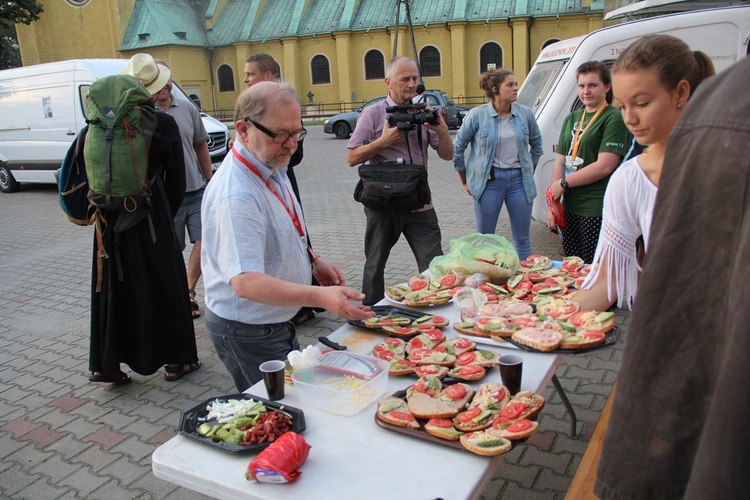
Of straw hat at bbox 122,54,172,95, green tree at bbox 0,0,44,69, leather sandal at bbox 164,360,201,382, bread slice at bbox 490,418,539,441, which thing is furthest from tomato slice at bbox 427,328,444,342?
green tree at bbox 0,0,44,69

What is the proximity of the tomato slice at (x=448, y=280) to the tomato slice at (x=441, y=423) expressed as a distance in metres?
1.31

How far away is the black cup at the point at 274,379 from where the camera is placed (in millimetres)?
1996

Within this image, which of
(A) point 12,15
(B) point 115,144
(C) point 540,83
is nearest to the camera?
(B) point 115,144

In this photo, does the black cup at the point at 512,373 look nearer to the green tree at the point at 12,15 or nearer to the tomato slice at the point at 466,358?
the tomato slice at the point at 466,358

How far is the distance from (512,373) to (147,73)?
362cm

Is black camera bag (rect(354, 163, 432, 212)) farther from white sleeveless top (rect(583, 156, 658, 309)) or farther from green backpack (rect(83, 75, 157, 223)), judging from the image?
white sleeveless top (rect(583, 156, 658, 309))

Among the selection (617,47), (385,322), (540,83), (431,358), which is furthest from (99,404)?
(540,83)

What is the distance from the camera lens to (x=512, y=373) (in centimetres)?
197

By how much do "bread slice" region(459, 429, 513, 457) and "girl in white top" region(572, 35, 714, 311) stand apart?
81 cm

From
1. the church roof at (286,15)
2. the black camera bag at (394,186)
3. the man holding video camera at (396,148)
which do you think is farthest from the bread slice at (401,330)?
the church roof at (286,15)

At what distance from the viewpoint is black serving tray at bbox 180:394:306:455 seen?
67.7 inches

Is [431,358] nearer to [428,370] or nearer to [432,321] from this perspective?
[428,370]

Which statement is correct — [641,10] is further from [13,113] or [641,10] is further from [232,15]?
[232,15]

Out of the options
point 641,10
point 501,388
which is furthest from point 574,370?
point 641,10
